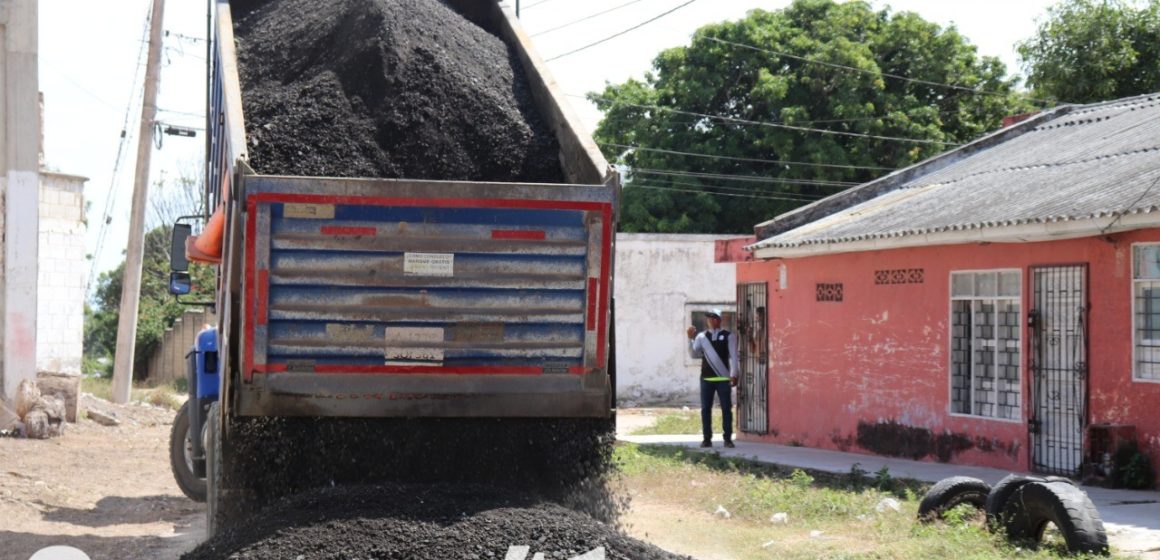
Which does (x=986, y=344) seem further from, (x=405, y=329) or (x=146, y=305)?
(x=146, y=305)

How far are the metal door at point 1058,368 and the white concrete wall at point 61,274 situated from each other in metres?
10.9

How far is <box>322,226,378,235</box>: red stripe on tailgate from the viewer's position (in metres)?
6.32

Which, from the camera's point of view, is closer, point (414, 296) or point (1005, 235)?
point (414, 296)

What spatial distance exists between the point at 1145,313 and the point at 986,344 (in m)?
2.32

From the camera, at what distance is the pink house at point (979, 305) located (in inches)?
443

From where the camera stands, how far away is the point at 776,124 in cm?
3139

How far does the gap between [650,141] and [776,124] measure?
10.5 ft

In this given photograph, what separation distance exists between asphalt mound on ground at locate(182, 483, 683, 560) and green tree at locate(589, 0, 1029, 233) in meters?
25.3

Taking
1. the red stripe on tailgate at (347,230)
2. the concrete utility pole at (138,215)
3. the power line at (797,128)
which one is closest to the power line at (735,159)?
the power line at (797,128)

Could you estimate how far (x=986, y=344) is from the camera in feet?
43.6

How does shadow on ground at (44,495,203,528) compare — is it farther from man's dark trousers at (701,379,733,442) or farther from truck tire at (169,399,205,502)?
man's dark trousers at (701,379,733,442)

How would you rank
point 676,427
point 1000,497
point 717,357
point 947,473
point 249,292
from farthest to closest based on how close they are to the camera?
point 676,427 → point 717,357 → point 947,473 → point 1000,497 → point 249,292

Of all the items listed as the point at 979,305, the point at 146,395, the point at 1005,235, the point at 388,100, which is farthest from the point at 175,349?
the point at 388,100

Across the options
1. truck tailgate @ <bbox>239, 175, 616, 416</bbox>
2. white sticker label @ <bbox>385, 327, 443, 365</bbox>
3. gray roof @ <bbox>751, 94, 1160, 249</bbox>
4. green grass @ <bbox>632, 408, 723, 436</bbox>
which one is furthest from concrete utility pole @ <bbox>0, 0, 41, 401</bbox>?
white sticker label @ <bbox>385, 327, 443, 365</bbox>
